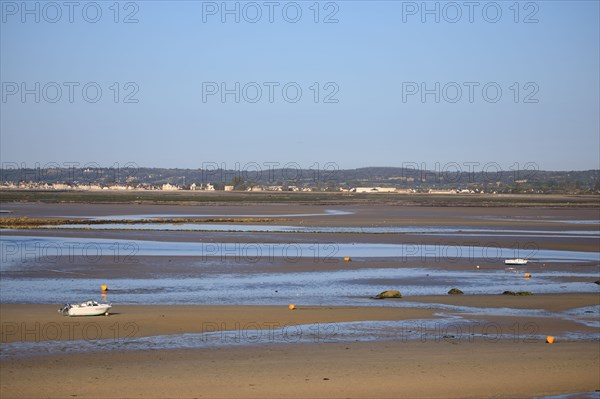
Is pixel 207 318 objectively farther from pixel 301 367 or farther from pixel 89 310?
pixel 301 367

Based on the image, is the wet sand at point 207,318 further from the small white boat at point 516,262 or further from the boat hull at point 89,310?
the small white boat at point 516,262

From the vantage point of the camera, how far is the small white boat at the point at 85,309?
16.8m

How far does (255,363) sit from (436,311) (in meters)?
6.99

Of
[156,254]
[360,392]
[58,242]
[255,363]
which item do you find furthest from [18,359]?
[58,242]

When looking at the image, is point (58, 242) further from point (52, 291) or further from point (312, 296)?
point (312, 296)

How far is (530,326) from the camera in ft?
56.0

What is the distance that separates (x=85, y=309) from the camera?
16.9 meters

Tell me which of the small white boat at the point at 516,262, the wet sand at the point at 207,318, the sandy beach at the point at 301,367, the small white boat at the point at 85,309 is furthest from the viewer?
the small white boat at the point at 516,262

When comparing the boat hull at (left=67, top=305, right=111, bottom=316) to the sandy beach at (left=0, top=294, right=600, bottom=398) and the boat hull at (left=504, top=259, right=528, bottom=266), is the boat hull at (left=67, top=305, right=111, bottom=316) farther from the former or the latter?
the boat hull at (left=504, top=259, right=528, bottom=266)

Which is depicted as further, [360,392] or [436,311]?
[436,311]

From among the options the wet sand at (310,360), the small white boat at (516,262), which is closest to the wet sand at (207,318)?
the wet sand at (310,360)

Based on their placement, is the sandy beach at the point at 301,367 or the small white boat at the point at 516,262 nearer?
the sandy beach at the point at 301,367

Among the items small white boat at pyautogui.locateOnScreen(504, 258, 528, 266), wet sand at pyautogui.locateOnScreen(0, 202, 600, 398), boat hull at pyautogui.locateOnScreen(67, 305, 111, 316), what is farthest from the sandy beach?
small white boat at pyautogui.locateOnScreen(504, 258, 528, 266)

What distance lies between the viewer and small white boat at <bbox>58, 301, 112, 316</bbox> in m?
16.8
